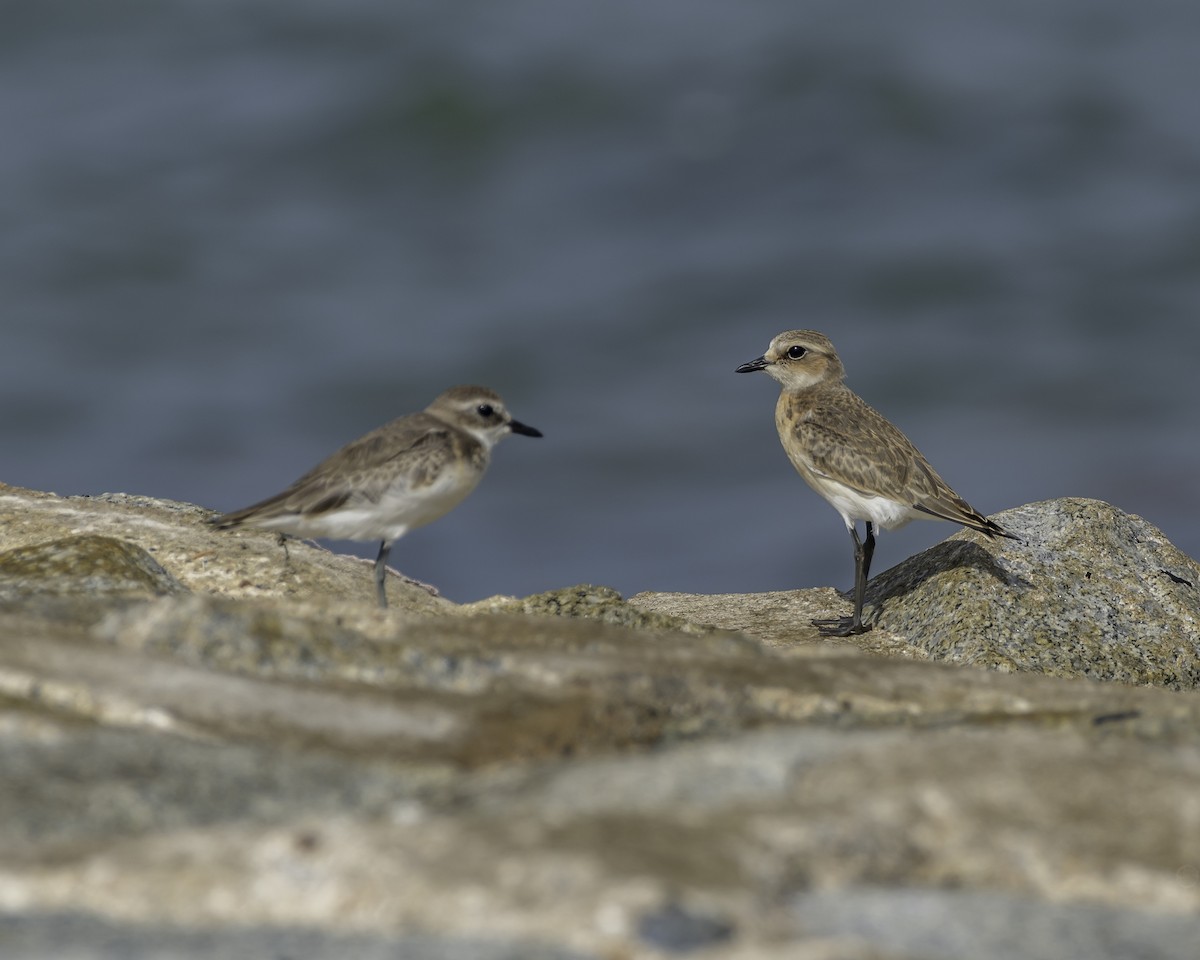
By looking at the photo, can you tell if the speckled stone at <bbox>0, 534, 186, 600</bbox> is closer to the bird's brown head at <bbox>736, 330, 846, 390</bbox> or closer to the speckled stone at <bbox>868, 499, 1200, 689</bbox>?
the speckled stone at <bbox>868, 499, 1200, 689</bbox>

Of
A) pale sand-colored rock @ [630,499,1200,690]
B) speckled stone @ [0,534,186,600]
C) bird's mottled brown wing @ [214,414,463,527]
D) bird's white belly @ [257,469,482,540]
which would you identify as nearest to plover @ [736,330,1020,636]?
→ pale sand-colored rock @ [630,499,1200,690]

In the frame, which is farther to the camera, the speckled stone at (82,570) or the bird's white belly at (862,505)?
the bird's white belly at (862,505)

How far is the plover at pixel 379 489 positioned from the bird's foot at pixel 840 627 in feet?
13.8

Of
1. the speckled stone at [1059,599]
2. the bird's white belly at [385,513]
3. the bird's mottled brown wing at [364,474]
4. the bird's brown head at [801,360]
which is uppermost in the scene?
the bird's brown head at [801,360]

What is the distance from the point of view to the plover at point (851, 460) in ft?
44.0

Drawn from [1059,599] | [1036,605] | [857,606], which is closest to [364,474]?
[857,606]

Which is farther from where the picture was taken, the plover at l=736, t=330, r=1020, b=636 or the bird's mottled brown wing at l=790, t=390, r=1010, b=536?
the plover at l=736, t=330, r=1020, b=636

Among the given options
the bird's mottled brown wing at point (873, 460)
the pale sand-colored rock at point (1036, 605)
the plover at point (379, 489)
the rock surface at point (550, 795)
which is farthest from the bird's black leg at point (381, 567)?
the bird's mottled brown wing at point (873, 460)

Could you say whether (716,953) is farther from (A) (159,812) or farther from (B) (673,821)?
(A) (159,812)

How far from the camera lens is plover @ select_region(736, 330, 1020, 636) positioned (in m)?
13.4

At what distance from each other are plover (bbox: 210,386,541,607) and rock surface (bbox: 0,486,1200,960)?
91.0 inches

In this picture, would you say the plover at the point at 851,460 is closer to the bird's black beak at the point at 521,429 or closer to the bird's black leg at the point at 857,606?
the bird's black leg at the point at 857,606

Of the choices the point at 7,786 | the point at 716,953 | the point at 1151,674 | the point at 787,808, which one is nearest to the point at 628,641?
the point at 787,808

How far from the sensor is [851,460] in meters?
13.8
